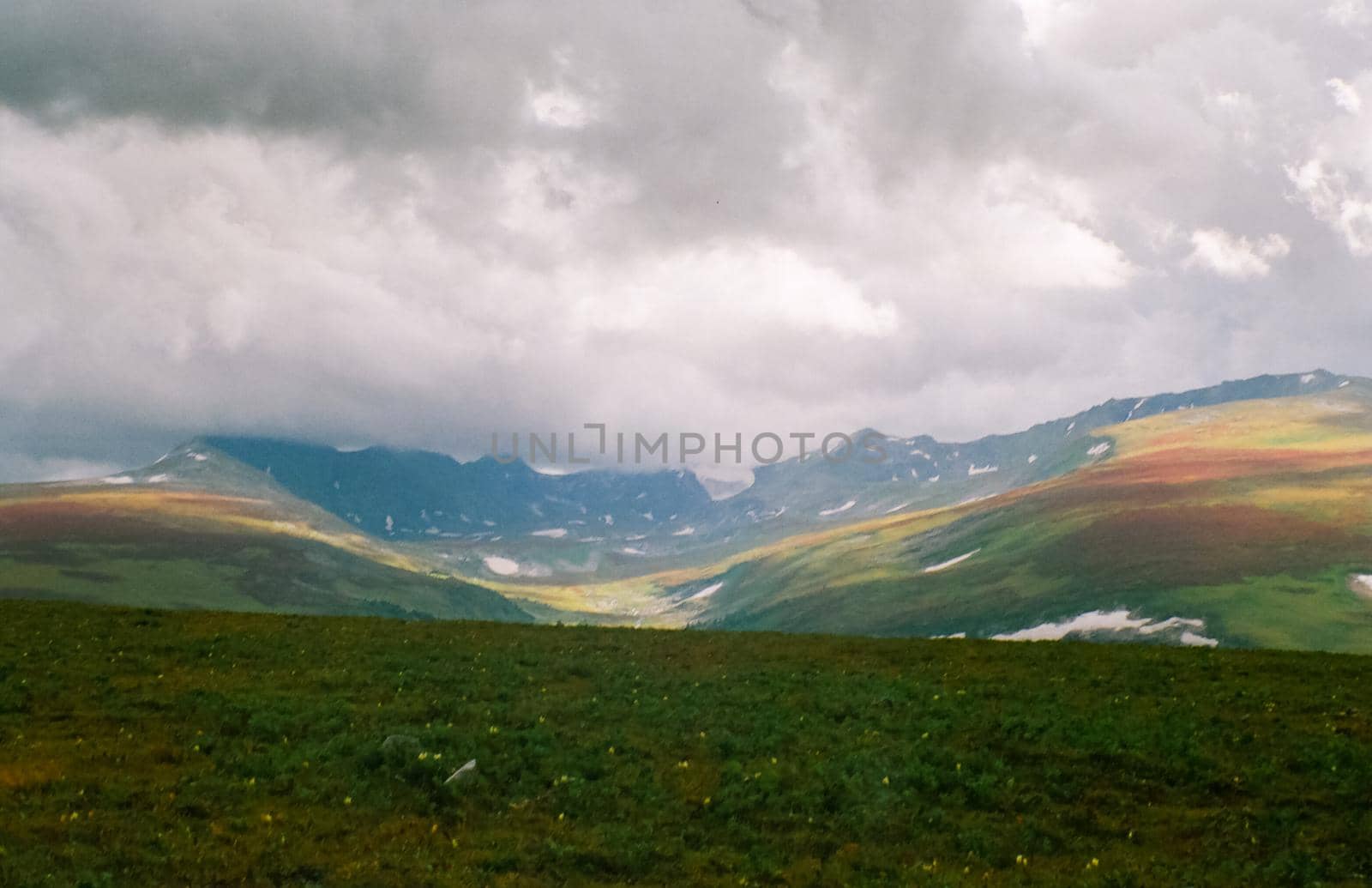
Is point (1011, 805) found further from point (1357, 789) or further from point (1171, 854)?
point (1357, 789)

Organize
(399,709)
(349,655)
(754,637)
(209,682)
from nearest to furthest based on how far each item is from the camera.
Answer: (399,709) → (209,682) → (349,655) → (754,637)

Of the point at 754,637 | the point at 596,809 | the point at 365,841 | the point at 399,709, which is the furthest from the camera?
the point at 754,637

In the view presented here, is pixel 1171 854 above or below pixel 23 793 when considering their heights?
below

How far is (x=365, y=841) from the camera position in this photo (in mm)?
22016

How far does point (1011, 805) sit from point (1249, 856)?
5539mm

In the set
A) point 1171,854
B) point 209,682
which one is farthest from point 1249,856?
point 209,682

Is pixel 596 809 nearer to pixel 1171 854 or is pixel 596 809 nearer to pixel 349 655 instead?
pixel 1171 854

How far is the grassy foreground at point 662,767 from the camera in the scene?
21.7 m

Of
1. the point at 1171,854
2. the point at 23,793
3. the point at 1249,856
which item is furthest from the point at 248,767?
the point at 1249,856

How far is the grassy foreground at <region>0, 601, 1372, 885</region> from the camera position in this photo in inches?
855

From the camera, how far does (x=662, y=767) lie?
27.7m

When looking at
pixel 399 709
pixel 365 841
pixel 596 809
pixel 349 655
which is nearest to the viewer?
pixel 365 841

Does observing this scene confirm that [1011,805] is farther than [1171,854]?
Yes

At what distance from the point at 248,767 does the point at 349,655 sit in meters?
13.0
